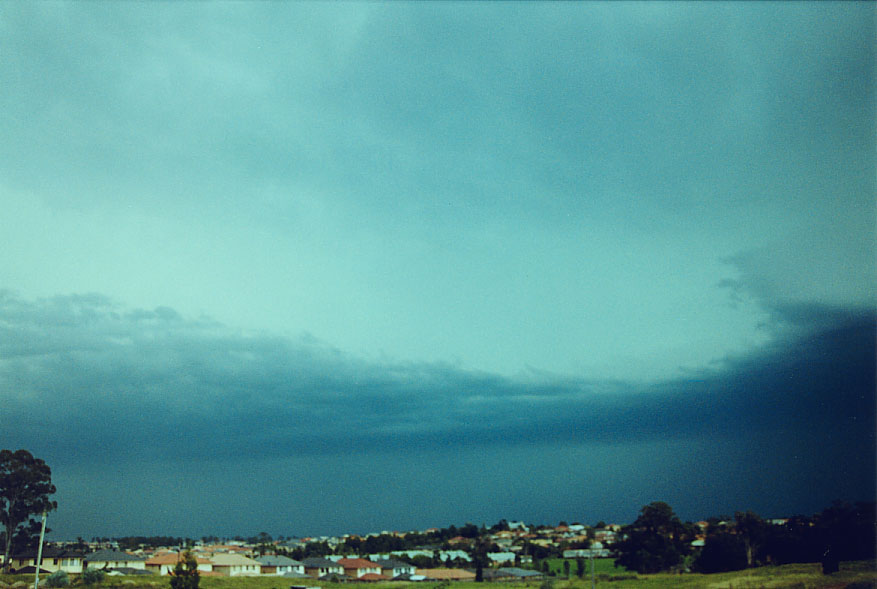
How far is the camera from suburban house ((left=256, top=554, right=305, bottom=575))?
10075 centimetres

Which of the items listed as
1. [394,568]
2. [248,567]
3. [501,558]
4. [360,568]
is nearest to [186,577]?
[248,567]

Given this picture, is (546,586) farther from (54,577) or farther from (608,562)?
(608,562)

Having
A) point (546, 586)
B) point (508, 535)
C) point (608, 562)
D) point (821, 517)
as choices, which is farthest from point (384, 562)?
point (508, 535)

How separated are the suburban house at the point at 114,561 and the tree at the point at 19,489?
933 centimetres

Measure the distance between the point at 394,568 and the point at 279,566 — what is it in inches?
670

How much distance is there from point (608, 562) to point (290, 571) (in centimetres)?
5221

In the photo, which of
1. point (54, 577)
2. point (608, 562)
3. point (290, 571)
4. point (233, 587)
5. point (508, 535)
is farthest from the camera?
point (508, 535)

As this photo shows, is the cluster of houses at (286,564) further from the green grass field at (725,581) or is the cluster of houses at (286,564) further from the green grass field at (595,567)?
the green grass field at (725,581)

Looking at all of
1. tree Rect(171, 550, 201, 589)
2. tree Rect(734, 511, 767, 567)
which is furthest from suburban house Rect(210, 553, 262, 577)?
tree Rect(734, 511, 767, 567)

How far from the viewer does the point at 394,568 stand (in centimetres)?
10581

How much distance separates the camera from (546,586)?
67.2m

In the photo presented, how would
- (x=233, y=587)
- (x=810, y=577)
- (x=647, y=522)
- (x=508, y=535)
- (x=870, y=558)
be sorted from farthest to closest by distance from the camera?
1. (x=508, y=535)
2. (x=647, y=522)
3. (x=233, y=587)
4. (x=810, y=577)
5. (x=870, y=558)

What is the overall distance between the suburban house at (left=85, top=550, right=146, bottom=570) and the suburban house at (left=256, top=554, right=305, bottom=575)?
54.1 ft

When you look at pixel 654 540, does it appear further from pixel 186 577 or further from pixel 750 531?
pixel 186 577
